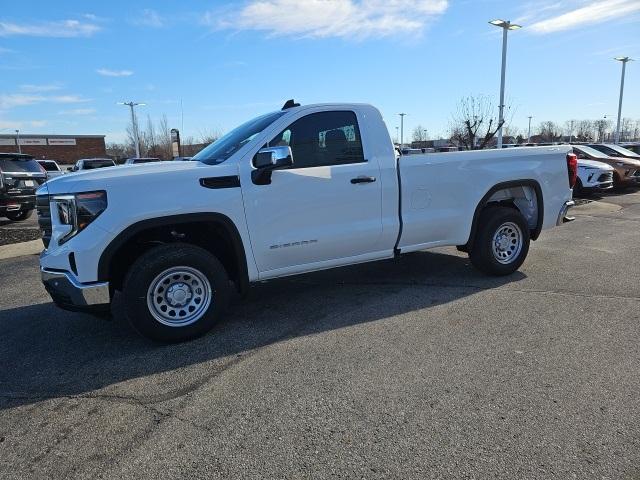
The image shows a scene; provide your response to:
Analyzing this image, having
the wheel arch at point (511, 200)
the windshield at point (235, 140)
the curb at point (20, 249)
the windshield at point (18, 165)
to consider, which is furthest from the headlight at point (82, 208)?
the windshield at point (18, 165)

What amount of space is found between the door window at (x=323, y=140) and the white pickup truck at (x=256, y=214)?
11 mm

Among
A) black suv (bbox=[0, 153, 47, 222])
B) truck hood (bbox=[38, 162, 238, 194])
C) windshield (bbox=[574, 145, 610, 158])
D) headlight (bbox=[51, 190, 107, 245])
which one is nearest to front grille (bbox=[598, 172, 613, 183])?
windshield (bbox=[574, 145, 610, 158])

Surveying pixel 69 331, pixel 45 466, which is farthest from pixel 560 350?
pixel 69 331

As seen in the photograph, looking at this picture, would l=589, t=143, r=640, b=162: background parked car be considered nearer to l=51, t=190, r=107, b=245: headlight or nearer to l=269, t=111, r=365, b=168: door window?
l=269, t=111, r=365, b=168: door window

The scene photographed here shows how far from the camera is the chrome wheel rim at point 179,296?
14.0ft

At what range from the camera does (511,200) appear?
21.3ft

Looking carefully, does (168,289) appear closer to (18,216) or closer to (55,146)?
(18,216)

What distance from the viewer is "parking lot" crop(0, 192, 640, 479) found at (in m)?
2.71

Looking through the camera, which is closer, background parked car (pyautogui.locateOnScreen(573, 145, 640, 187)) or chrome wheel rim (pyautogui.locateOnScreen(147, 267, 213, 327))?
chrome wheel rim (pyautogui.locateOnScreen(147, 267, 213, 327))

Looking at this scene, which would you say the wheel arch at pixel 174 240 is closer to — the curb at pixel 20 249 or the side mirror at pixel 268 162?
the side mirror at pixel 268 162

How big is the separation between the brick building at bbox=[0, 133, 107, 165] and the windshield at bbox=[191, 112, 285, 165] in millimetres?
75413

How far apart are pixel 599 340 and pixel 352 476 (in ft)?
9.09

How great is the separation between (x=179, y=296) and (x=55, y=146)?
264ft

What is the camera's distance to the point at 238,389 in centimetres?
354
